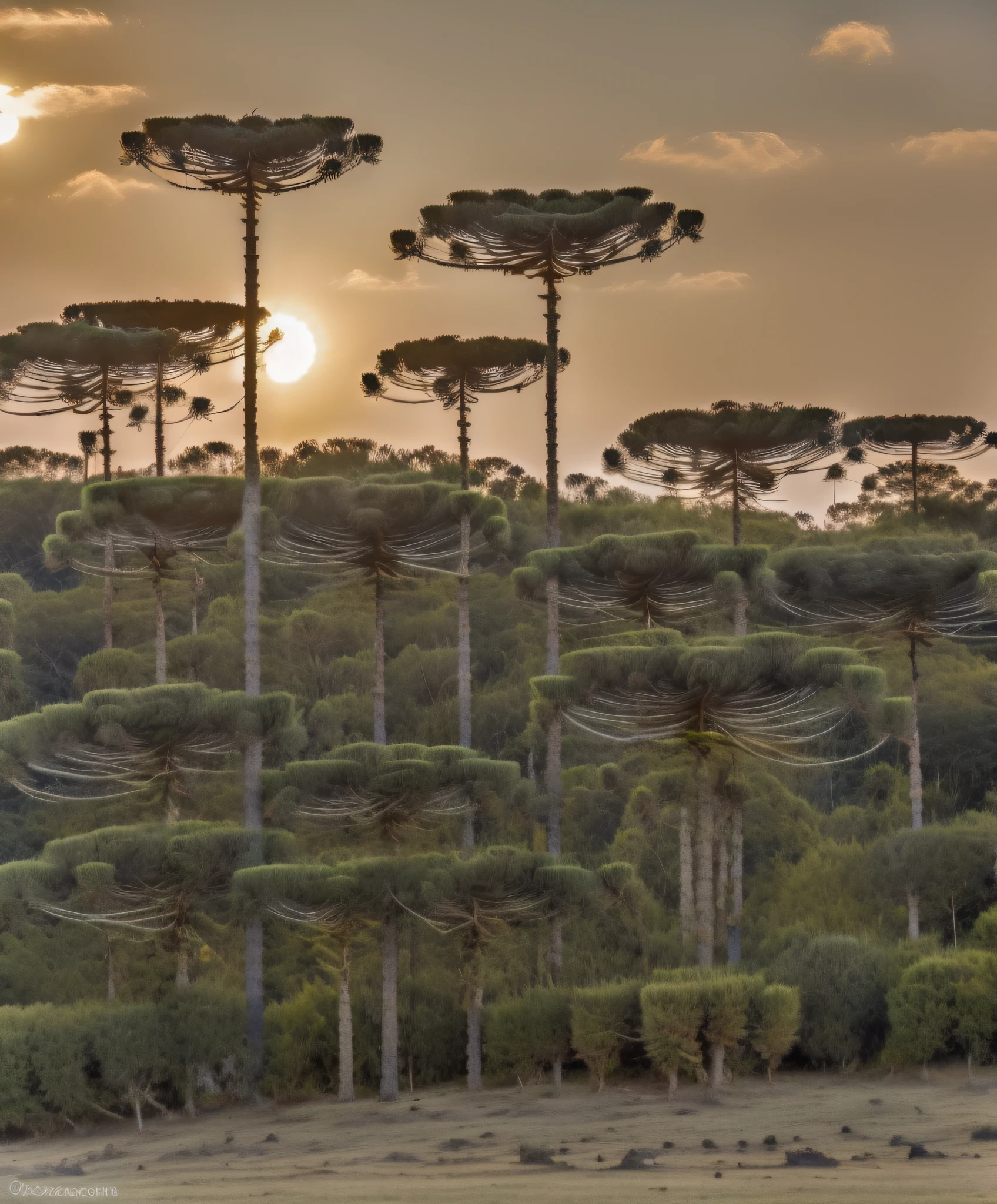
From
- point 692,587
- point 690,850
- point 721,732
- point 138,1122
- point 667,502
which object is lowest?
point 138,1122

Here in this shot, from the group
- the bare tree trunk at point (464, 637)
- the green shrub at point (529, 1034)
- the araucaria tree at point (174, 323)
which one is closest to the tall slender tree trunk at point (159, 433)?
the araucaria tree at point (174, 323)

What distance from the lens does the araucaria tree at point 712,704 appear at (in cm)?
2483

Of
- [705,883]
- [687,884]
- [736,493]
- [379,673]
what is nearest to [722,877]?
[687,884]

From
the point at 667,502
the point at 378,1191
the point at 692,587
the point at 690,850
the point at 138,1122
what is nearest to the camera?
the point at 378,1191

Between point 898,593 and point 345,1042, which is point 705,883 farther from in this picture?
point 898,593

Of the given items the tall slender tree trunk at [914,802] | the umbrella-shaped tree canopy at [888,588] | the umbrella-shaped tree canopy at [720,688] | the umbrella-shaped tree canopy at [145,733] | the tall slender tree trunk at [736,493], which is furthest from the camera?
the tall slender tree trunk at [736,493]

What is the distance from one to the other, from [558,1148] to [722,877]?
954 cm

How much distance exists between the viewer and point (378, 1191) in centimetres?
1688

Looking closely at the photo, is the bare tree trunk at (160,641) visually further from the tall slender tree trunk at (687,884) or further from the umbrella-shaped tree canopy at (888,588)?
the umbrella-shaped tree canopy at (888,588)

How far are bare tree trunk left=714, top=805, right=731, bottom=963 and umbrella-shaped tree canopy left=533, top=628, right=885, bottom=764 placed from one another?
1802 millimetres

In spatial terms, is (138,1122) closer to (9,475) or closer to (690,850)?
(690,850)

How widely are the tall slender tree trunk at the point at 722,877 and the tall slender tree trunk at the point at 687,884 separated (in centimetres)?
53

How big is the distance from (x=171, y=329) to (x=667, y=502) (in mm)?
32201

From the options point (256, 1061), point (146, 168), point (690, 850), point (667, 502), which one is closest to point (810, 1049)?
point (690, 850)
